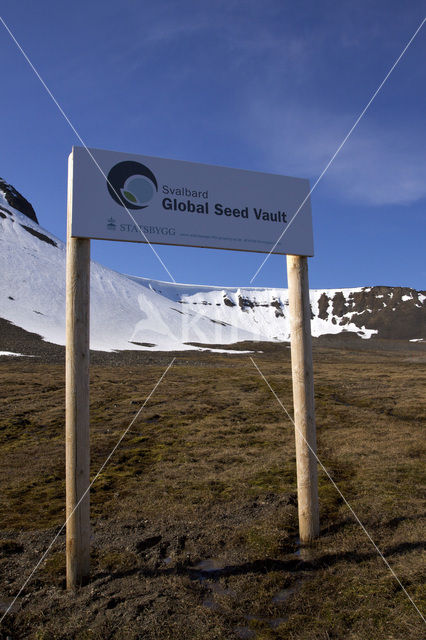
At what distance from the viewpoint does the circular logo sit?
20.8ft

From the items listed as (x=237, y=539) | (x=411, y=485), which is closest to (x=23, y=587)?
(x=237, y=539)

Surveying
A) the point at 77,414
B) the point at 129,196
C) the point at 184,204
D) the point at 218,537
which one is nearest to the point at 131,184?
the point at 129,196

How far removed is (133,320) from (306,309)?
101 m

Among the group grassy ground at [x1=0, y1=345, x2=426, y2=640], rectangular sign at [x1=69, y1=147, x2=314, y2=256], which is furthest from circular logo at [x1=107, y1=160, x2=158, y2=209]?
grassy ground at [x1=0, y1=345, x2=426, y2=640]

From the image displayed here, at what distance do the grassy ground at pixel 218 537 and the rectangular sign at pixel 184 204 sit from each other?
15.7 ft

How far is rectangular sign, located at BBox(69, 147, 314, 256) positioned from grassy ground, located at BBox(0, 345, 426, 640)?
4.79 metres

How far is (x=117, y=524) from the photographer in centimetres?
776

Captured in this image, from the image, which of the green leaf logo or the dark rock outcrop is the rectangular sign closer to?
the green leaf logo

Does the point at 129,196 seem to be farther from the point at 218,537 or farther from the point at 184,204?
the point at 218,537

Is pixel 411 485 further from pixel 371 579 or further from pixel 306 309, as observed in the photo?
pixel 306 309

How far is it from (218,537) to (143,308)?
115152 millimetres

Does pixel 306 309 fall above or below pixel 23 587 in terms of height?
above

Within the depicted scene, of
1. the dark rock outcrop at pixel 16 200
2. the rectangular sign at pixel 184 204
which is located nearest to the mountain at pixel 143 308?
the dark rock outcrop at pixel 16 200

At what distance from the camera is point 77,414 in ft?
19.4
